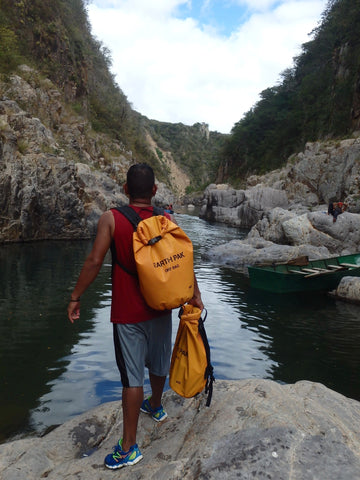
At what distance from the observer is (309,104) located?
5825 centimetres

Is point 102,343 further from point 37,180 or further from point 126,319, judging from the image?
point 37,180

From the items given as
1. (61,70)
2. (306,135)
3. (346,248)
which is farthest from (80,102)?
(346,248)

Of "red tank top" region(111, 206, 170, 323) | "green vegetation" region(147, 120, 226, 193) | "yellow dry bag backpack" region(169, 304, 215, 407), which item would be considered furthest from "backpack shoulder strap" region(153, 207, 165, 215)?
"green vegetation" region(147, 120, 226, 193)

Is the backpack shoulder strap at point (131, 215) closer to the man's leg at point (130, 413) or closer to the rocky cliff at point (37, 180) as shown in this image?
the man's leg at point (130, 413)

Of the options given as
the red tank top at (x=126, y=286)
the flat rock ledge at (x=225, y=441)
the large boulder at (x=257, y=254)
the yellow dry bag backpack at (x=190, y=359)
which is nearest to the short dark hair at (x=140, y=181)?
the red tank top at (x=126, y=286)

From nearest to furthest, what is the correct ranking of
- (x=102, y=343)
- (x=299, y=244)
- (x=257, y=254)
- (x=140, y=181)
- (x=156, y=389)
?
(x=140, y=181), (x=156, y=389), (x=102, y=343), (x=257, y=254), (x=299, y=244)

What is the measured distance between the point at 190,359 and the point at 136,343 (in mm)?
465

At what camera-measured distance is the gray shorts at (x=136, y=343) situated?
316cm

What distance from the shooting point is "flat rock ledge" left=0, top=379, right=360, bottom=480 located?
254cm

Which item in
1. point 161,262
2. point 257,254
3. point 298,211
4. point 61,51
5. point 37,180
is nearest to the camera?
point 161,262

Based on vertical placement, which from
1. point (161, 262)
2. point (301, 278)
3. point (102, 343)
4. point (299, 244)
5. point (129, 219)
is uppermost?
point (129, 219)

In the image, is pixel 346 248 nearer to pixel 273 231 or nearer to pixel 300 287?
pixel 273 231

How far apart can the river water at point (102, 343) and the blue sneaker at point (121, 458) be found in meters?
2.16

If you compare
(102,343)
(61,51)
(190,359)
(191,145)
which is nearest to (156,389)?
(190,359)
